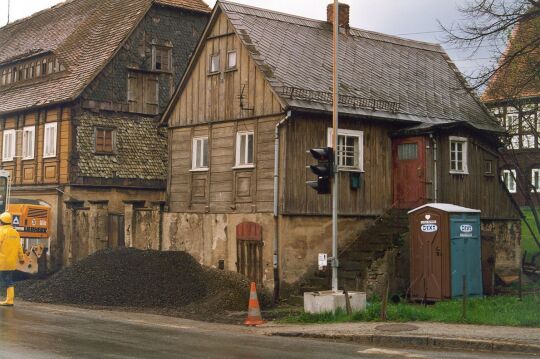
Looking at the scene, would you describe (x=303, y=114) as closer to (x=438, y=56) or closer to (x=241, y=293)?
(x=241, y=293)

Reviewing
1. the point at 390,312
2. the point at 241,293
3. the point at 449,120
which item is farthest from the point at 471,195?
the point at 390,312

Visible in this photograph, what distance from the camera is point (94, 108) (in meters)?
33.1

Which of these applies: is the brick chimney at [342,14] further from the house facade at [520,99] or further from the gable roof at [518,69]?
the gable roof at [518,69]

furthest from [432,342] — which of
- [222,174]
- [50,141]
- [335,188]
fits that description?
[50,141]

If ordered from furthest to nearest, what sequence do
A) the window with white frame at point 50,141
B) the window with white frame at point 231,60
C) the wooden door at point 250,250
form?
the window with white frame at point 50,141
the window with white frame at point 231,60
the wooden door at point 250,250

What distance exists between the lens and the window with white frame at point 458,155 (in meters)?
26.5

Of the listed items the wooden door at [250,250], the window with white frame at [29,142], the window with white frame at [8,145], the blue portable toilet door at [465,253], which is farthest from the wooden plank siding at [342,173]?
the window with white frame at [8,145]

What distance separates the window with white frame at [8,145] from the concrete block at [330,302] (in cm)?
2126

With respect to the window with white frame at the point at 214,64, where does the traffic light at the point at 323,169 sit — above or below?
below

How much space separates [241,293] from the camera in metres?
22.5

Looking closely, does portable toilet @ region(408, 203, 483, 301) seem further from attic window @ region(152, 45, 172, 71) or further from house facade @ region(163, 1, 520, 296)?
attic window @ region(152, 45, 172, 71)

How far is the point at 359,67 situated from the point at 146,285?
10.5 metres

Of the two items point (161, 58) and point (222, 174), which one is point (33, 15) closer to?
point (161, 58)

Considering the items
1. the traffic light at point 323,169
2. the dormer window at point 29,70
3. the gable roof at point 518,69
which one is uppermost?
the dormer window at point 29,70
